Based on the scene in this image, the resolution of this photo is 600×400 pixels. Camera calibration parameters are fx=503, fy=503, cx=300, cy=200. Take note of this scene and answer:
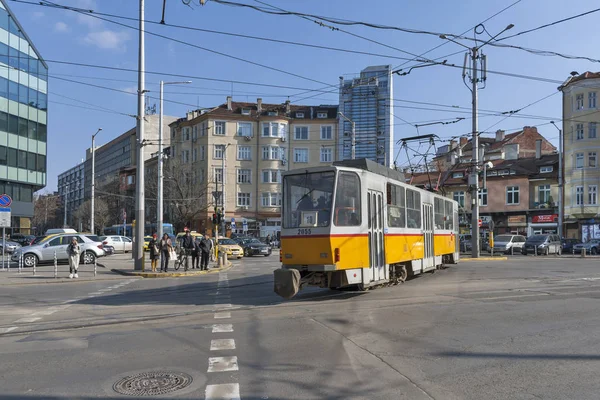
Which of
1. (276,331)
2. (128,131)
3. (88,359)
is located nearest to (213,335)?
(276,331)

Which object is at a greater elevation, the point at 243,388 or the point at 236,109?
the point at 236,109

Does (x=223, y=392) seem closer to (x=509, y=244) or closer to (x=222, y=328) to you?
(x=222, y=328)

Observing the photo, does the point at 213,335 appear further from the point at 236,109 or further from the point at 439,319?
the point at 236,109

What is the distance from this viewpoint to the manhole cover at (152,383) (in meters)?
5.58

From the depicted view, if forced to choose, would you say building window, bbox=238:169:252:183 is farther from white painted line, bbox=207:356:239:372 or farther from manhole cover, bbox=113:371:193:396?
manhole cover, bbox=113:371:193:396

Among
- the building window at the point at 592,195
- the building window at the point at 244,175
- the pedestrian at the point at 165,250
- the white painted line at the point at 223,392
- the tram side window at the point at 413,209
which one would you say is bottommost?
the white painted line at the point at 223,392

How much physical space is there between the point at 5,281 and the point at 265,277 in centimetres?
971

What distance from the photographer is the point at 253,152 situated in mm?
61719

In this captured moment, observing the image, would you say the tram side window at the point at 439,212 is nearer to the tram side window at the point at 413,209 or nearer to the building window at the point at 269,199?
the tram side window at the point at 413,209

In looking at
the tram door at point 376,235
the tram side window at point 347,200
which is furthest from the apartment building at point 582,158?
the tram side window at point 347,200

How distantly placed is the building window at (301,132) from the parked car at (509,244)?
95.6 ft

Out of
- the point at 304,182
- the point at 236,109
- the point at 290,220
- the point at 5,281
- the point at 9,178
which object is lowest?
the point at 5,281

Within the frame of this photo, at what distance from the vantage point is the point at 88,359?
23.0ft

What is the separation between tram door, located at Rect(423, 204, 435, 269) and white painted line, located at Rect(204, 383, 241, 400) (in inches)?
490
